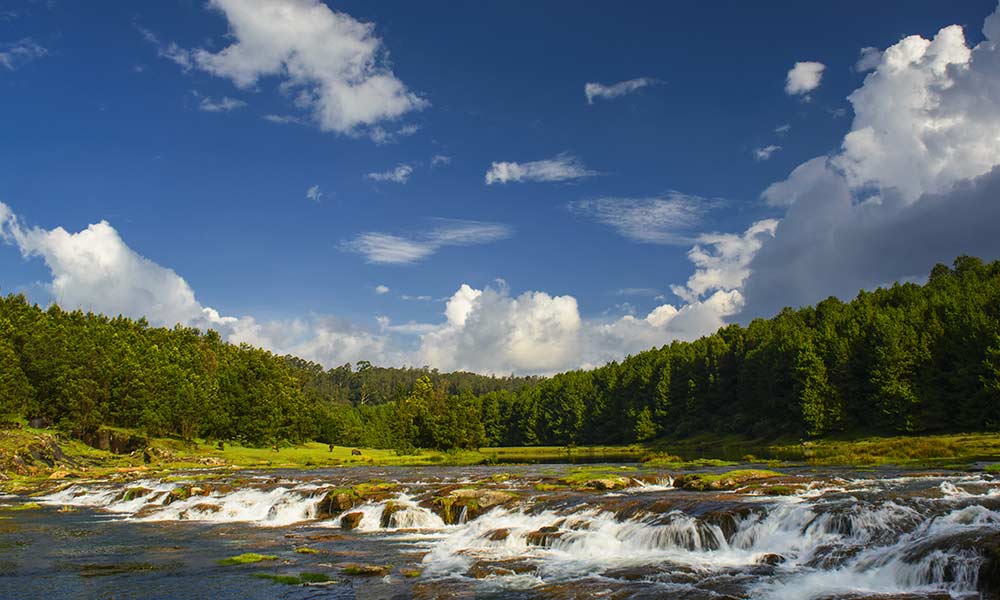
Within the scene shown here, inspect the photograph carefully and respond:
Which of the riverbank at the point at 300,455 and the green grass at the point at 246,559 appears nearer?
the green grass at the point at 246,559

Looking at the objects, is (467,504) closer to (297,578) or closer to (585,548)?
(585,548)

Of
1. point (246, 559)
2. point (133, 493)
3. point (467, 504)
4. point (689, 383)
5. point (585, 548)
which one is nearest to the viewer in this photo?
point (585, 548)

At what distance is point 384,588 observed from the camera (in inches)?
870

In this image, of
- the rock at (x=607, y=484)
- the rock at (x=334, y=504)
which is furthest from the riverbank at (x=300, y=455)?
the rock at (x=334, y=504)

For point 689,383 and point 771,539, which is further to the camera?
point 689,383

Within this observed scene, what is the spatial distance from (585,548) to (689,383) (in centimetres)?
14849

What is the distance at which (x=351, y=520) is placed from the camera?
3847 centimetres

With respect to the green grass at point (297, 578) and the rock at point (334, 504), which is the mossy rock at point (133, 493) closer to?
the rock at point (334, 504)

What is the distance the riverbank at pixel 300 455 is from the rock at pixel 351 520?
3939 centimetres

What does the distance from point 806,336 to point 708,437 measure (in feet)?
101

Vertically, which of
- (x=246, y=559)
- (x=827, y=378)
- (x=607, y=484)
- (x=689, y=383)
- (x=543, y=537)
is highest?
(x=689, y=383)

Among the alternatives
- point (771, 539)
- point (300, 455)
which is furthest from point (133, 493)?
point (300, 455)

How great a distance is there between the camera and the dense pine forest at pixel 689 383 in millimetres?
102625

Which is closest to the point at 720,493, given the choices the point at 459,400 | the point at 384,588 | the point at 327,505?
the point at 384,588
